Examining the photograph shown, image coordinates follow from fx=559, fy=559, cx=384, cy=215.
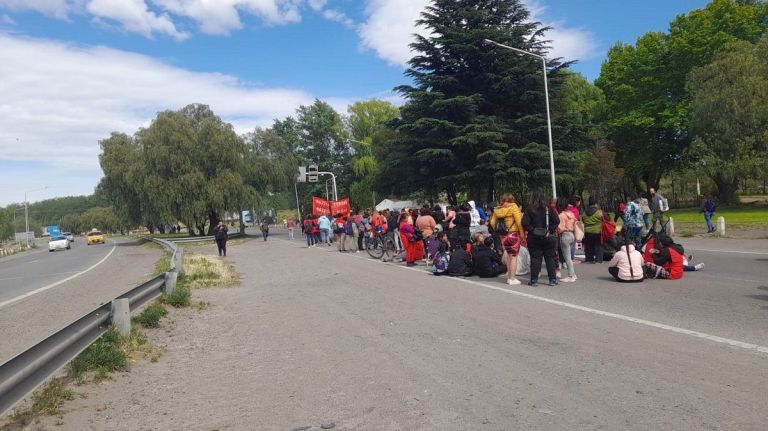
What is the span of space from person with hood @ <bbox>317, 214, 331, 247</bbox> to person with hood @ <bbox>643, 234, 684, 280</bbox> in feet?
64.7

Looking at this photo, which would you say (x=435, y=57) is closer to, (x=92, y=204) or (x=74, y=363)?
(x=74, y=363)

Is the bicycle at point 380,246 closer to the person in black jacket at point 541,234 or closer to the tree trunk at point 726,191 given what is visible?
the person in black jacket at point 541,234

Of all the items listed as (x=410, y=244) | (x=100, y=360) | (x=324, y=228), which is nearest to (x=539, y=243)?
(x=410, y=244)

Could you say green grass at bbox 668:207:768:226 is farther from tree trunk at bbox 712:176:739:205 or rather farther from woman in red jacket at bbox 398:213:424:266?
woman in red jacket at bbox 398:213:424:266

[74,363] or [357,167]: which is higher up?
[357,167]

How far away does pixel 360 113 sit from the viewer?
76250 mm

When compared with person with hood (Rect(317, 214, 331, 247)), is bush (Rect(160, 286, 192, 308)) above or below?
below

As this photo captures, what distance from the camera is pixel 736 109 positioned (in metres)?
38.4

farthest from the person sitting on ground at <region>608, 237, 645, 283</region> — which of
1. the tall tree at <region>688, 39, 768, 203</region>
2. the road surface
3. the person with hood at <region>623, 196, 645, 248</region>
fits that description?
the tall tree at <region>688, 39, 768, 203</region>

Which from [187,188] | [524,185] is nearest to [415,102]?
[524,185]

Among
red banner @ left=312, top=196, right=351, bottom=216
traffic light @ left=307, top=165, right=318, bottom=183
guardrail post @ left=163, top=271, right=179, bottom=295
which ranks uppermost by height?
traffic light @ left=307, top=165, right=318, bottom=183

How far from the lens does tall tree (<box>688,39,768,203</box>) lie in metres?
38.2

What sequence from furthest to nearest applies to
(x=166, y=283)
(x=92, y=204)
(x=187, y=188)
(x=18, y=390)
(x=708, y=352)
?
(x=92, y=204)
(x=187, y=188)
(x=166, y=283)
(x=708, y=352)
(x=18, y=390)

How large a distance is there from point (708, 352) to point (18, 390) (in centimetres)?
643
